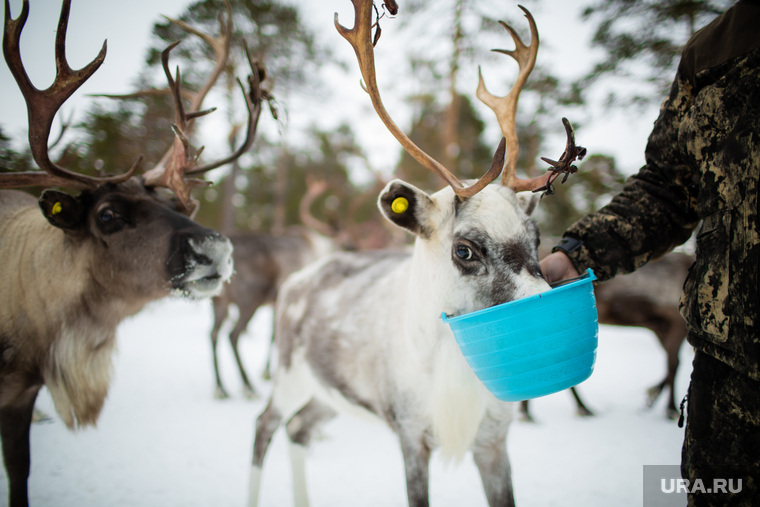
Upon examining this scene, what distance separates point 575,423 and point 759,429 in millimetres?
3857

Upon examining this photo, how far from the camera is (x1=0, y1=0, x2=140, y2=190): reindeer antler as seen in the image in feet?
6.27

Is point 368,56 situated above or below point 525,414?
above

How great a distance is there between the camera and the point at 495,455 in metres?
1.90

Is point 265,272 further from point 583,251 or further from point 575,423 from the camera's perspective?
point 583,251

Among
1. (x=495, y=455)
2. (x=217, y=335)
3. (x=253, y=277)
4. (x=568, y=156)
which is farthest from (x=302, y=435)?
(x=253, y=277)

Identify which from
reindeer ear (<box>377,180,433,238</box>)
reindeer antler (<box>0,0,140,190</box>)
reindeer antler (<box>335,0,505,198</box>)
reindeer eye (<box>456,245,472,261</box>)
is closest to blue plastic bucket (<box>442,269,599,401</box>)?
reindeer eye (<box>456,245,472,261</box>)

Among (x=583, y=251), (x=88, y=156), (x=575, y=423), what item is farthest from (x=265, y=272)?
(x=583, y=251)

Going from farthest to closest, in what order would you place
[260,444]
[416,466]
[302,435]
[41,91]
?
[302,435]
[260,444]
[41,91]
[416,466]

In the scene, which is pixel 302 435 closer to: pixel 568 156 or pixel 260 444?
pixel 260 444

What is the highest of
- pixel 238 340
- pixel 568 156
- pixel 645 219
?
pixel 568 156

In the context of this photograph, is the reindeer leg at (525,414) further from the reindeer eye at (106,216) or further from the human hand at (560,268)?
the reindeer eye at (106,216)

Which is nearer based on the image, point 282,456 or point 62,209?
point 62,209

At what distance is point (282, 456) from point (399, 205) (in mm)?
3143

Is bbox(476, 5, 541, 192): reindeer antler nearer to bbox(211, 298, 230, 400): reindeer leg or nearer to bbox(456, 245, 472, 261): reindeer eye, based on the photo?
bbox(456, 245, 472, 261): reindeer eye
